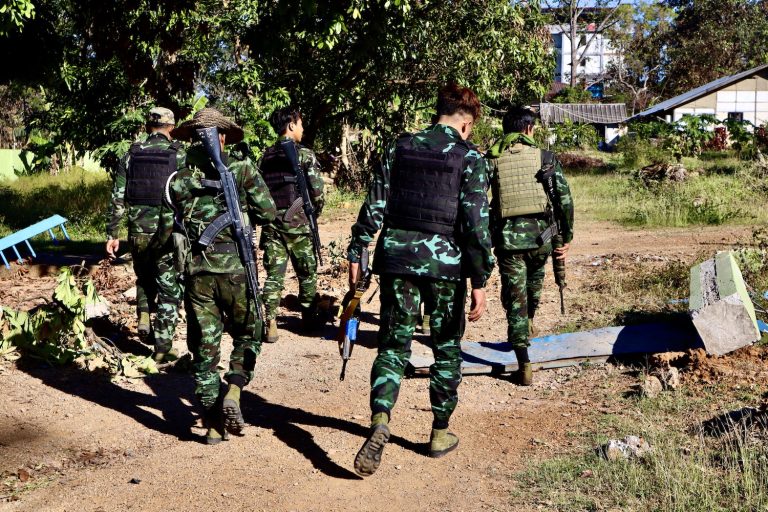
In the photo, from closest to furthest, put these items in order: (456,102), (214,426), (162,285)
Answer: (456,102), (214,426), (162,285)

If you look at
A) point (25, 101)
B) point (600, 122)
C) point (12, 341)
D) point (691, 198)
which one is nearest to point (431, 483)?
point (12, 341)

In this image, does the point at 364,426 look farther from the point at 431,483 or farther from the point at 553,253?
the point at 553,253

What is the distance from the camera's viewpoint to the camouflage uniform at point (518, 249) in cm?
654

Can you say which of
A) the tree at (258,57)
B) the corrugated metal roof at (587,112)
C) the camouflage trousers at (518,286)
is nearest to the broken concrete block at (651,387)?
the camouflage trousers at (518,286)

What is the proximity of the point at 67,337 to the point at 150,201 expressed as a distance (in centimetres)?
132

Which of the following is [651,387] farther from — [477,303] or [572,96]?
[572,96]

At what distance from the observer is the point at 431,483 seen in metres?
4.71

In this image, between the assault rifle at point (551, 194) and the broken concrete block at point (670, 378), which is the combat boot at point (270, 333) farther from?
→ the broken concrete block at point (670, 378)

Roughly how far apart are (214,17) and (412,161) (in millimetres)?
9527

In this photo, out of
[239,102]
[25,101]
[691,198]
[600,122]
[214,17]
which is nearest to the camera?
[214,17]

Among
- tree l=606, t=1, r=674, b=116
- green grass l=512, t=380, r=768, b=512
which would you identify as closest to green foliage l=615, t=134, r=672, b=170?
green grass l=512, t=380, r=768, b=512

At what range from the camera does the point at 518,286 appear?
656 centimetres

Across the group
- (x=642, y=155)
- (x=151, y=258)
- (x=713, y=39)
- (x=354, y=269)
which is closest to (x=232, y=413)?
(x=354, y=269)

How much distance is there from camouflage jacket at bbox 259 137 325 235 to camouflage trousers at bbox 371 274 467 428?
2.96m
